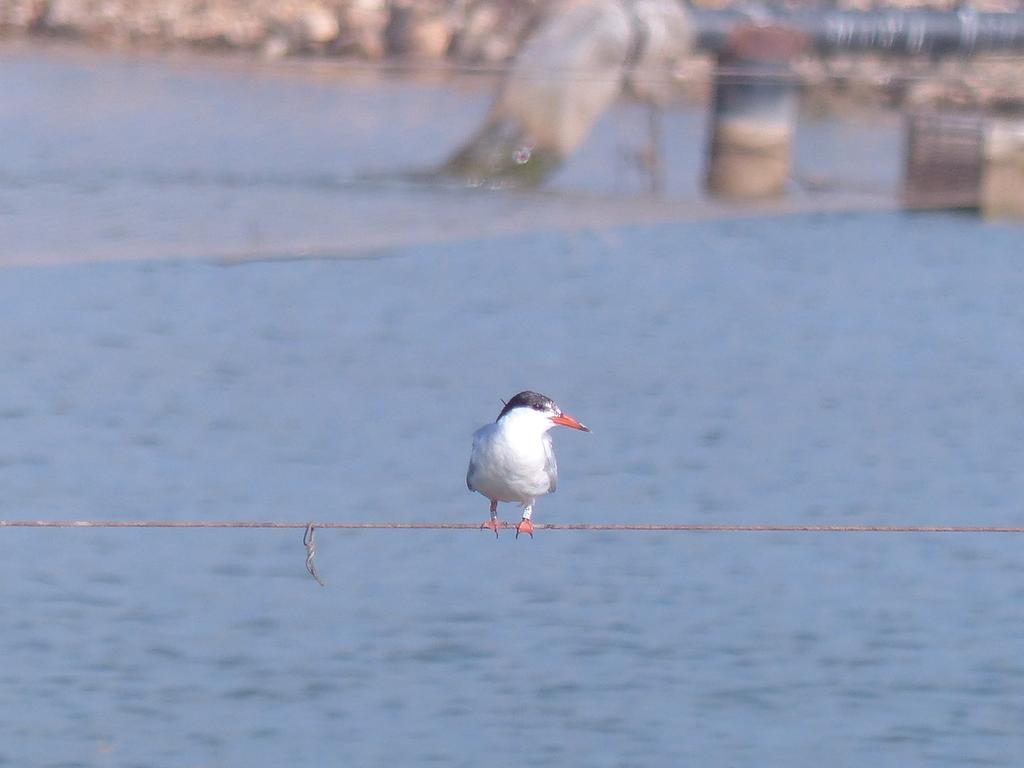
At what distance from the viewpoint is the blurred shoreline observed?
158ft

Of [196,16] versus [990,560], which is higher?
[196,16]

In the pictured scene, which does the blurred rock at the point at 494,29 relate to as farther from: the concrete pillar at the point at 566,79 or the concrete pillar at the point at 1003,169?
the concrete pillar at the point at 1003,169

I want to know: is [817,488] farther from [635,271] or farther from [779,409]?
[635,271]

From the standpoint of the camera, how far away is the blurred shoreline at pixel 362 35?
4828 cm

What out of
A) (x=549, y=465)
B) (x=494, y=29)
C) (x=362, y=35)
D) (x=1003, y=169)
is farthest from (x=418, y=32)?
(x=549, y=465)

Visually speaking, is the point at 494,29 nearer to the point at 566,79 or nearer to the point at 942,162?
the point at 566,79

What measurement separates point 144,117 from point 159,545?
30202mm

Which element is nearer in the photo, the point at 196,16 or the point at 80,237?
the point at 80,237

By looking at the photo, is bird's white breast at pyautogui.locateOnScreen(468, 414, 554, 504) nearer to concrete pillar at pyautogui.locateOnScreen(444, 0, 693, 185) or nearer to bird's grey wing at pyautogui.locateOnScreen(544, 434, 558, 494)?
bird's grey wing at pyautogui.locateOnScreen(544, 434, 558, 494)

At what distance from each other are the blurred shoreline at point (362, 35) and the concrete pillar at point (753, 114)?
1247 cm

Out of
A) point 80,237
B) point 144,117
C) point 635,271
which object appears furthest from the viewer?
point 144,117

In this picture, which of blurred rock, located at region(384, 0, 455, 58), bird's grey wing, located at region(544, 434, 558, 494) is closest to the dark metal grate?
blurred rock, located at region(384, 0, 455, 58)

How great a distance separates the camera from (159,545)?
1934 centimetres

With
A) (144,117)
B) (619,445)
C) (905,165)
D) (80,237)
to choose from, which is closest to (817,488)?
(619,445)
